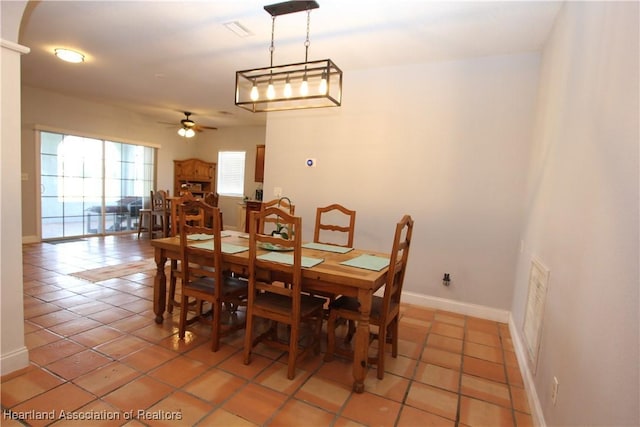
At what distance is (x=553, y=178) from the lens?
207 centimetres

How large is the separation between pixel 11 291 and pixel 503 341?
3.52 m

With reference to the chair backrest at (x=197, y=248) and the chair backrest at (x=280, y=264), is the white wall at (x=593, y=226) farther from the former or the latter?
the chair backrest at (x=197, y=248)

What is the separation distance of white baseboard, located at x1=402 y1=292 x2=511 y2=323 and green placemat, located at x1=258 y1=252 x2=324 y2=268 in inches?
67.4

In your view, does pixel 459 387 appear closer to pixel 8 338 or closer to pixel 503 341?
pixel 503 341

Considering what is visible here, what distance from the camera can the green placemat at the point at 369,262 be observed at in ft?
7.09

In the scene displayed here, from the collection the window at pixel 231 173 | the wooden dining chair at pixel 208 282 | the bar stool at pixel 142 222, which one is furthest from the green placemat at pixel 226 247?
the window at pixel 231 173

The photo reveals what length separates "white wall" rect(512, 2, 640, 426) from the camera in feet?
3.34

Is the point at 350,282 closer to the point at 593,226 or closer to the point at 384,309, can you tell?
the point at 384,309

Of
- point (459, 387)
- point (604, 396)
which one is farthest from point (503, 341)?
point (604, 396)

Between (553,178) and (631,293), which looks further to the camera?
(553,178)

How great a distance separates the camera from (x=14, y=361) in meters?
1.94

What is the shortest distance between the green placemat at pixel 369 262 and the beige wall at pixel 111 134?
551 centimetres

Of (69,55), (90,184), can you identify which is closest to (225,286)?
(69,55)

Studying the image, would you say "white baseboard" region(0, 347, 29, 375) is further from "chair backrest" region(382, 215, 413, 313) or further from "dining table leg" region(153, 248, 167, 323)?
"chair backrest" region(382, 215, 413, 313)
